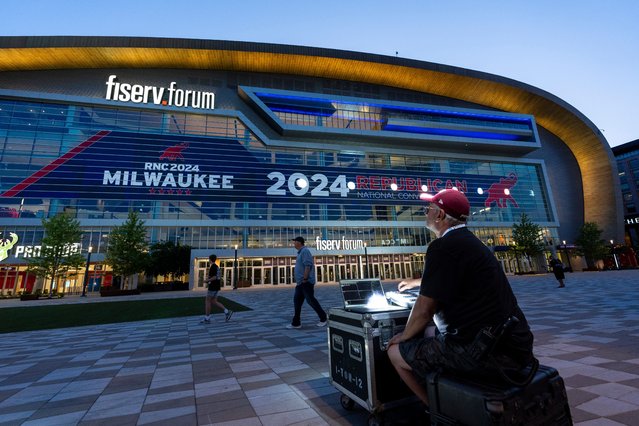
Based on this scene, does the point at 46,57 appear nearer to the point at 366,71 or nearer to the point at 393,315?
the point at 366,71

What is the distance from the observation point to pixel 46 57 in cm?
4006

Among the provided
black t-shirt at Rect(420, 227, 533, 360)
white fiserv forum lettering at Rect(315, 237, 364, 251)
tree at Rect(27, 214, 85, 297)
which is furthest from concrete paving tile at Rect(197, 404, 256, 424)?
white fiserv forum lettering at Rect(315, 237, 364, 251)

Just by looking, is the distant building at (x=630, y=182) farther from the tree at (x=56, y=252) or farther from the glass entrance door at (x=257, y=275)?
the tree at (x=56, y=252)

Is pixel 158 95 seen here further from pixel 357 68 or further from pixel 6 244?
pixel 357 68

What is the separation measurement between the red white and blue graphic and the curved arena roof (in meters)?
14.1

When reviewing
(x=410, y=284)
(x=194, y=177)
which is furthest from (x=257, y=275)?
(x=410, y=284)

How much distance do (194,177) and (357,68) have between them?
32.6 m

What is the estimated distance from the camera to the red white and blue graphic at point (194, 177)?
113 ft

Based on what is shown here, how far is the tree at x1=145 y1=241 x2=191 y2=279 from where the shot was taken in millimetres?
33656

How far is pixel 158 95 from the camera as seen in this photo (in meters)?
40.5

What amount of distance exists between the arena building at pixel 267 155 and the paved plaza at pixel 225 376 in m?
30.2

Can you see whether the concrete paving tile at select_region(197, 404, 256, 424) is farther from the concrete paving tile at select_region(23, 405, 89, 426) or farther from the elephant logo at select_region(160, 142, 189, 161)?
the elephant logo at select_region(160, 142, 189, 161)

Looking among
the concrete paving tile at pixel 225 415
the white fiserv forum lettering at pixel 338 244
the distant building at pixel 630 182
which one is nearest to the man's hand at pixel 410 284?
the concrete paving tile at pixel 225 415

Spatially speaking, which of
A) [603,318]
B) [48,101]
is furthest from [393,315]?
[48,101]
